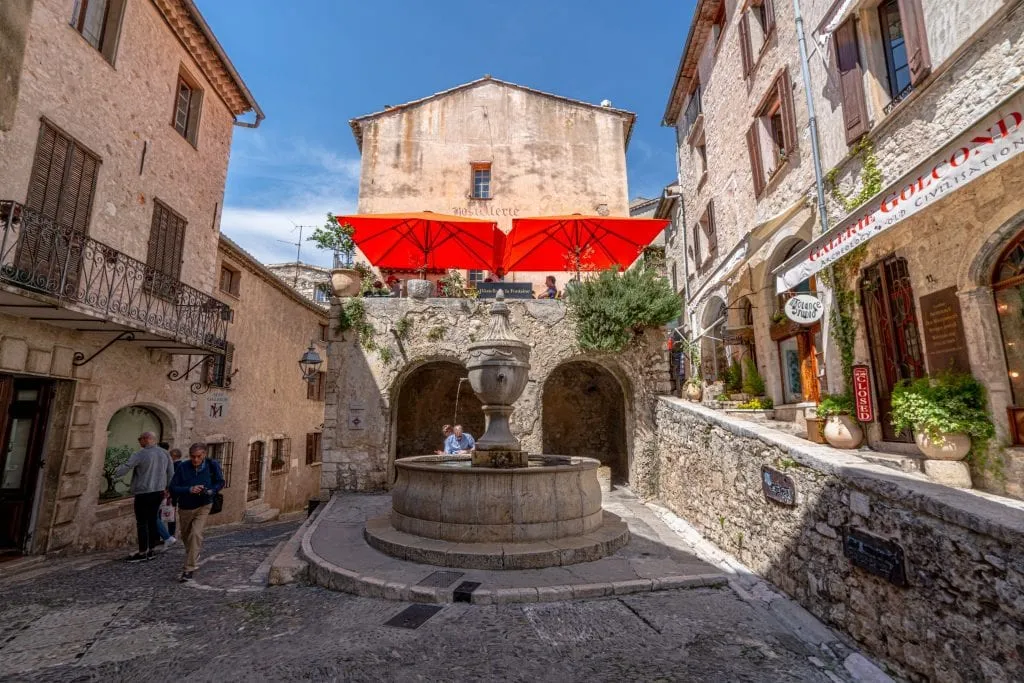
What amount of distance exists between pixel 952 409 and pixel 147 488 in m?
10.3

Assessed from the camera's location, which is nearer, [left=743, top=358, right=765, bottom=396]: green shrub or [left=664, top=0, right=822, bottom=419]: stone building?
[left=664, top=0, right=822, bottom=419]: stone building

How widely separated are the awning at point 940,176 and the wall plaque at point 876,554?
358 centimetres

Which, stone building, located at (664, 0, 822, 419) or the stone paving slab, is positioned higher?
stone building, located at (664, 0, 822, 419)

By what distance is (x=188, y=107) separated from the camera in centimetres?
1073

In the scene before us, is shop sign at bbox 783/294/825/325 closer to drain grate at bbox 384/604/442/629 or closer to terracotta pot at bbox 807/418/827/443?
terracotta pot at bbox 807/418/827/443

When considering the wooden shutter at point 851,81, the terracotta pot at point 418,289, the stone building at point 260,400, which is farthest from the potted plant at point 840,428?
the stone building at point 260,400

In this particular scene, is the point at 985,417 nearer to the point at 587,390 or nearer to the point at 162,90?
the point at 587,390

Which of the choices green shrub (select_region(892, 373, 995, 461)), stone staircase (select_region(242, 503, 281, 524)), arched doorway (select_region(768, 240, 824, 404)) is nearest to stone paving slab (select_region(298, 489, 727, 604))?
green shrub (select_region(892, 373, 995, 461))

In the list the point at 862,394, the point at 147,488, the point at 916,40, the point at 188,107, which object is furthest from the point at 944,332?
the point at 188,107

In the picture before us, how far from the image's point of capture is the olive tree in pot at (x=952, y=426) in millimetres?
5293

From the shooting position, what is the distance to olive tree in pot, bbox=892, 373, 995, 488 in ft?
17.4

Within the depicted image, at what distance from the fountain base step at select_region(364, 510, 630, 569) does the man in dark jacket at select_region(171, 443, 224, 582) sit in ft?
6.43

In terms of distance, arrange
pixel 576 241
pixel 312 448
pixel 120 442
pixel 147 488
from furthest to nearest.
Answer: pixel 312 448 < pixel 576 241 < pixel 120 442 < pixel 147 488

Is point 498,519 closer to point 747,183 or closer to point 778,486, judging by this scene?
point 778,486
